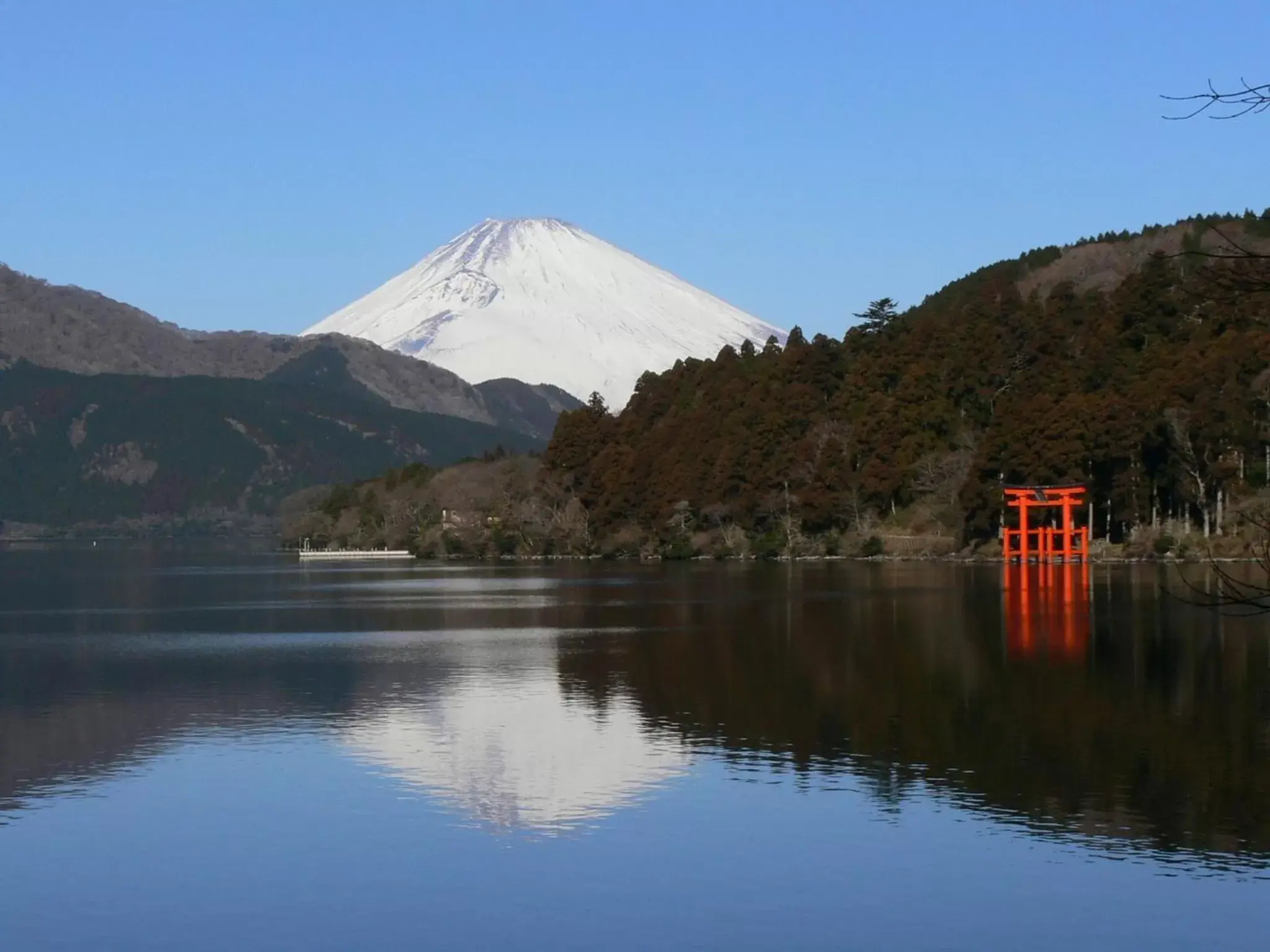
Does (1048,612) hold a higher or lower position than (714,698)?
higher

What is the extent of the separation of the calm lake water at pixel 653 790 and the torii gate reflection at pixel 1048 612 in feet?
1.06

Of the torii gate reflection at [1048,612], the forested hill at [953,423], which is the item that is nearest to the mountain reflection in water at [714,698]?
the torii gate reflection at [1048,612]

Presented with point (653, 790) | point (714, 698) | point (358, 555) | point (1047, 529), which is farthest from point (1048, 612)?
point (358, 555)

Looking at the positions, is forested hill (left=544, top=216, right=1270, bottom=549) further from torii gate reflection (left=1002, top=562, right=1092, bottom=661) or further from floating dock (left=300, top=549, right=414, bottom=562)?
floating dock (left=300, top=549, right=414, bottom=562)

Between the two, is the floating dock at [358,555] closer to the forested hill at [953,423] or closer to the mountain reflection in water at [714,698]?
the forested hill at [953,423]

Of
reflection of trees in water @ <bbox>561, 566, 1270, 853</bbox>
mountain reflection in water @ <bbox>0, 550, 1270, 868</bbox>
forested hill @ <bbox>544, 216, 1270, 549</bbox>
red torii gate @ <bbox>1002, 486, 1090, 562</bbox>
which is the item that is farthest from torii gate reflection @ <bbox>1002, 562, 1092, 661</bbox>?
forested hill @ <bbox>544, 216, 1270, 549</bbox>

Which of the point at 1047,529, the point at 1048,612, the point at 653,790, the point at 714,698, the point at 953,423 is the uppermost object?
the point at 953,423

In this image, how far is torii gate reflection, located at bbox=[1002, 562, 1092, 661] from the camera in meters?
42.1

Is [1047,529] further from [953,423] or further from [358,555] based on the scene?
[358,555]

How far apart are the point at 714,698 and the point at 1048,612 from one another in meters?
21.5

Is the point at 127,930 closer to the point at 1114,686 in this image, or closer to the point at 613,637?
the point at 1114,686

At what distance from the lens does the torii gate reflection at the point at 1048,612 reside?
42.1 metres

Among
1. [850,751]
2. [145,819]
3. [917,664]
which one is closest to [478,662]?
[917,664]

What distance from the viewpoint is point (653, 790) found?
2473 centimetres
